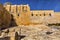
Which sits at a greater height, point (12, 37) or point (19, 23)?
point (12, 37)

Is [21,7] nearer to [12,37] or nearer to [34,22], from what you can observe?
[34,22]

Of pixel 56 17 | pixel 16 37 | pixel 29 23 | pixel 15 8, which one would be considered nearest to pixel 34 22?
pixel 29 23

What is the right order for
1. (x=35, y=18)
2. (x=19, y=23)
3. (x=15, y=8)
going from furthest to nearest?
(x=15, y=8), (x=35, y=18), (x=19, y=23)

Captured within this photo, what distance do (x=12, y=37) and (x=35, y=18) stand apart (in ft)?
82.2

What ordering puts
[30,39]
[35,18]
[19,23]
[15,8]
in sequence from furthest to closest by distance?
[15,8], [35,18], [19,23], [30,39]

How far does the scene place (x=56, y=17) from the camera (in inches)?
1539

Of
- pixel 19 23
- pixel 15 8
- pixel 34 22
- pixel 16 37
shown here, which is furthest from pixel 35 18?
pixel 16 37

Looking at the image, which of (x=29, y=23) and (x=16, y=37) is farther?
(x=29, y=23)

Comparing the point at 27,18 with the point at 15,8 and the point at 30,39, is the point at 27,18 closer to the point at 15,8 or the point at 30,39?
the point at 15,8

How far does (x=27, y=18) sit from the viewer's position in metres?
37.3

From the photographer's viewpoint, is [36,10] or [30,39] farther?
[36,10]

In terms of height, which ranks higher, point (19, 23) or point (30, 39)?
point (30, 39)

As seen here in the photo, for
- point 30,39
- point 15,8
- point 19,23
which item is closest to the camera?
point 30,39

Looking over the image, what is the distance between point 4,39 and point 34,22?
23696 mm
